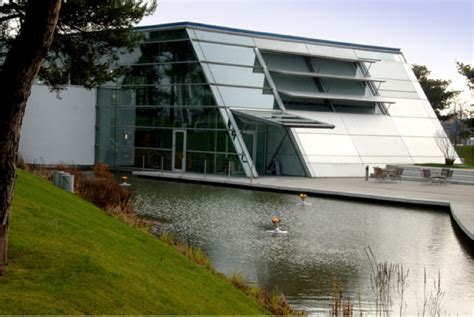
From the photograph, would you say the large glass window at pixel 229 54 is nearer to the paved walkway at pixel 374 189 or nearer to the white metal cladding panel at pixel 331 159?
the paved walkway at pixel 374 189

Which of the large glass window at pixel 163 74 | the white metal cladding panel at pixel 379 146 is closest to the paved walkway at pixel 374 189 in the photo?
the white metal cladding panel at pixel 379 146

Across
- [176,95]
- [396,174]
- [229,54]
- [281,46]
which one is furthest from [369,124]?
[176,95]

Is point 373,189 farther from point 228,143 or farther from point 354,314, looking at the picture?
point 354,314

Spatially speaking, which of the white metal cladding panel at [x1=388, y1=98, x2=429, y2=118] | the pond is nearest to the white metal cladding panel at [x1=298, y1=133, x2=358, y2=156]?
the white metal cladding panel at [x1=388, y1=98, x2=429, y2=118]

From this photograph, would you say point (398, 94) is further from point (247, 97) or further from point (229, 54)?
point (229, 54)

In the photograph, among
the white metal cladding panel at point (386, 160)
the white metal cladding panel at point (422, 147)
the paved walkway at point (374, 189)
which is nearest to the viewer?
the paved walkway at point (374, 189)

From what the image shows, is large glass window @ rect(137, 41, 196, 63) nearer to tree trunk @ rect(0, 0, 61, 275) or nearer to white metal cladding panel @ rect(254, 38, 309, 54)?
white metal cladding panel @ rect(254, 38, 309, 54)

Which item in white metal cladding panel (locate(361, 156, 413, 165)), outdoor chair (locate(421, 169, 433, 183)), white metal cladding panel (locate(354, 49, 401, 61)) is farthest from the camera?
white metal cladding panel (locate(354, 49, 401, 61))

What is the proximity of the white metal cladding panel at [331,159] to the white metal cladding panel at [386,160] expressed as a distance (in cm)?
54

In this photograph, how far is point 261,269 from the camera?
1185cm

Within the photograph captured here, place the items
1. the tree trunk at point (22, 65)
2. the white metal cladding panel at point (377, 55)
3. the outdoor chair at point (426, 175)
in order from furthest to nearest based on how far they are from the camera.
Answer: the white metal cladding panel at point (377, 55) < the outdoor chair at point (426, 175) < the tree trunk at point (22, 65)

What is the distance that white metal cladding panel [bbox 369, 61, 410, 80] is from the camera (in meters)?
40.8

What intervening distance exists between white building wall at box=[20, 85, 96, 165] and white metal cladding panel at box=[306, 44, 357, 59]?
12480mm

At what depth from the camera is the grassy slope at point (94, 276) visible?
19.3ft
